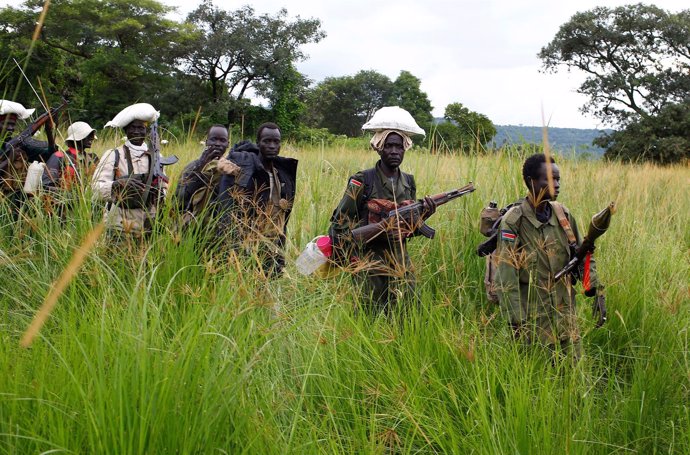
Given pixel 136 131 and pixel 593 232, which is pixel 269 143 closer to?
pixel 136 131

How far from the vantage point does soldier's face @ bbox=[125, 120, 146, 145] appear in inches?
182

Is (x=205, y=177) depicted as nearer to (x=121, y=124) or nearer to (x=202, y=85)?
(x=121, y=124)

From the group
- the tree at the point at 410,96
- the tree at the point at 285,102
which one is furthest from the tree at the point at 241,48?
the tree at the point at 410,96

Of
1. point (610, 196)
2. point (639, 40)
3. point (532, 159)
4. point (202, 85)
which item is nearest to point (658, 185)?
point (610, 196)

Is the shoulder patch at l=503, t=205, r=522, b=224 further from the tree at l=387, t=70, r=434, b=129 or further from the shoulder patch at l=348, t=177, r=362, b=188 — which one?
the tree at l=387, t=70, r=434, b=129

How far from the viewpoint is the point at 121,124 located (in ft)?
15.0

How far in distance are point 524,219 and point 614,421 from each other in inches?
43.8

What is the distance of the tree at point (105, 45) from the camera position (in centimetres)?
2169

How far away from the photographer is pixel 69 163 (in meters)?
4.25

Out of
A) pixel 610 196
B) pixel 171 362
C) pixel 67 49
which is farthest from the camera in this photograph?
pixel 67 49

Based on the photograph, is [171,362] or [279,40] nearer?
[171,362]

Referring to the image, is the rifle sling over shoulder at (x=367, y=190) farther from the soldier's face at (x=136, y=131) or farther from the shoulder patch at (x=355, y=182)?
the soldier's face at (x=136, y=131)

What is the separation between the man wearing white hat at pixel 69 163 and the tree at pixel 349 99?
4340 centimetres

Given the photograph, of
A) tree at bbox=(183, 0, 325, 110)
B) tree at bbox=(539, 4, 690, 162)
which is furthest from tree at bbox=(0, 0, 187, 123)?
tree at bbox=(539, 4, 690, 162)
